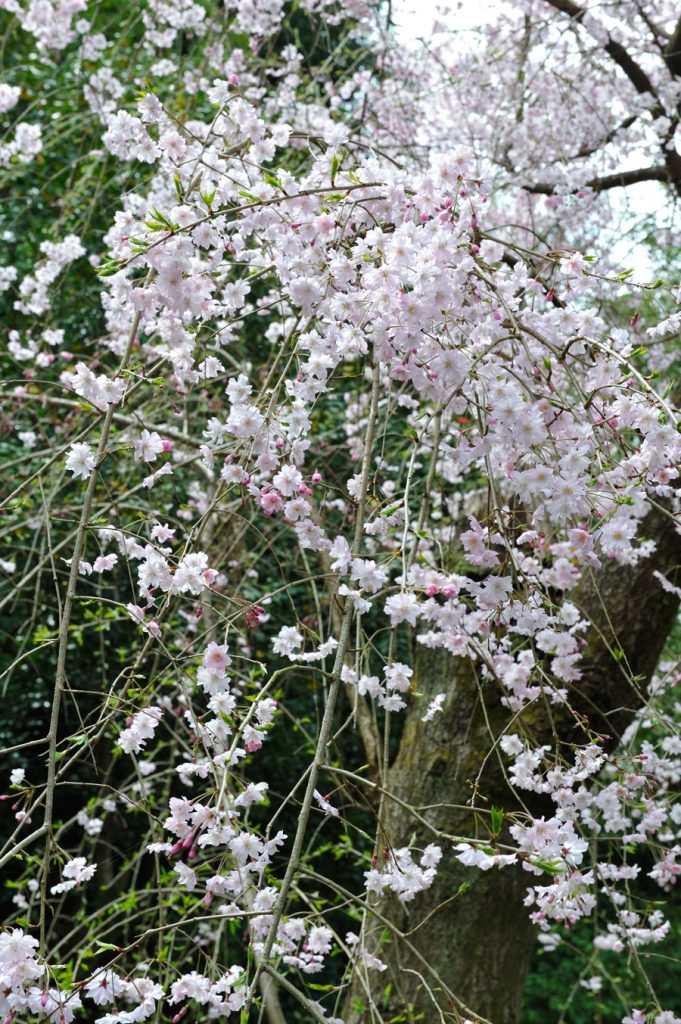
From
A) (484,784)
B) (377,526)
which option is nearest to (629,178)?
(484,784)

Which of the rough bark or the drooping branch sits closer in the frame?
the rough bark

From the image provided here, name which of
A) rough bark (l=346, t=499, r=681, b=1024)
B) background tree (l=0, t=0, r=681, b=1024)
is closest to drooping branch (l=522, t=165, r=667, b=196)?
background tree (l=0, t=0, r=681, b=1024)

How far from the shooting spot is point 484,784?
2719 mm

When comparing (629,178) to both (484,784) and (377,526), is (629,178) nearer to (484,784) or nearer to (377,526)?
(484,784)

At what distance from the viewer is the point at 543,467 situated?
62.5 inches

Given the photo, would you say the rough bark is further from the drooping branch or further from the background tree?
the drooping branch

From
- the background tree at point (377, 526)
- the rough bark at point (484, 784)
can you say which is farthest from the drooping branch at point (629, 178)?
the rough bark at point (484, 784)

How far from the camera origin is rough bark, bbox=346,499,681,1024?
2650mm

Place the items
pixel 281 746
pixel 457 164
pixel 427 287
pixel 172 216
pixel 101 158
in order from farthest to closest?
pixel 281 746
pixel 101 158
pixel 457 164
pixel 172 216
pixel 427 287

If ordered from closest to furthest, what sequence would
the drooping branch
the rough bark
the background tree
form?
the background tree < the rough bark < the drooping branch

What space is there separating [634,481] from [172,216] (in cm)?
95

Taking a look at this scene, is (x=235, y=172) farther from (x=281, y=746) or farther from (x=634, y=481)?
(x=281, y=746)

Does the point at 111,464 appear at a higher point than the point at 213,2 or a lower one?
lower

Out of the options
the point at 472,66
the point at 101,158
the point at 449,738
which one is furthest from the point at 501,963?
the point at 472,66
